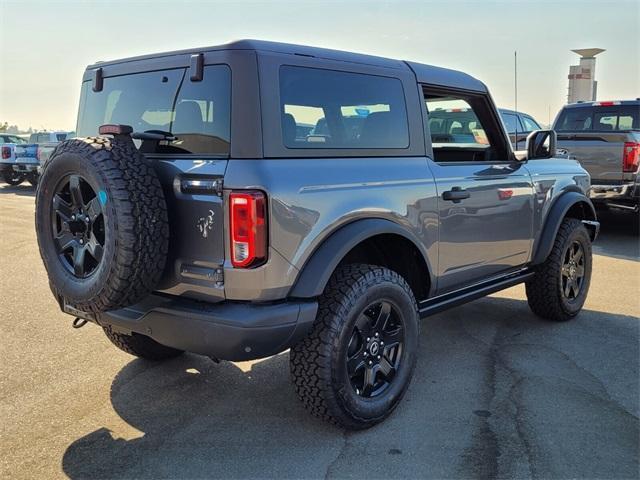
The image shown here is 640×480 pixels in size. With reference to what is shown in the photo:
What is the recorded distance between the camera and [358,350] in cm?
320

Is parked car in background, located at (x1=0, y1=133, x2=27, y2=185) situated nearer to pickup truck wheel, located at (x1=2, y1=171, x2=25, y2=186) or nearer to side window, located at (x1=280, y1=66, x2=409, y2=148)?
pickup truck wheel, located at (x1=2, y1=171, x2=25, y2=186)

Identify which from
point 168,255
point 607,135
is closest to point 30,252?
point 168,255

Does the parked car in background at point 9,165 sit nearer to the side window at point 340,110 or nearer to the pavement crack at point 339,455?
the side window at point 340,110

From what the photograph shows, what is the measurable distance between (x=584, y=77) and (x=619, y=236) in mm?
16796

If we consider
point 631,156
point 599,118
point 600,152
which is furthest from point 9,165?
point 631,156

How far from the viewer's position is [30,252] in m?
7.82

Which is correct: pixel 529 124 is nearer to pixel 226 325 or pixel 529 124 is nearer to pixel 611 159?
pixel 611 159

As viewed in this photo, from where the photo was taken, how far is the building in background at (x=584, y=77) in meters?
23.5

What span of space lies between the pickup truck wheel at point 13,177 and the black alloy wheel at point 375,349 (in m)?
17.9

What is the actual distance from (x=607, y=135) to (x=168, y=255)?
7.53 m

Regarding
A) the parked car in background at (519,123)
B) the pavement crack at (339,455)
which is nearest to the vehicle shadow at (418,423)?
the pavement crack at (339,455)

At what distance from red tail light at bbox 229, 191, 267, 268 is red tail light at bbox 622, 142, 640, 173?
7.27 meters

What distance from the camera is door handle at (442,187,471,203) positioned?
11.9 feet

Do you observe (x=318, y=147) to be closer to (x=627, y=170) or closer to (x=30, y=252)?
(x=30, y=252)
